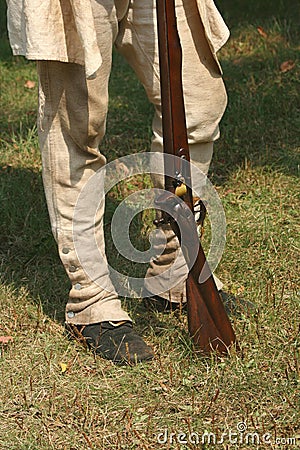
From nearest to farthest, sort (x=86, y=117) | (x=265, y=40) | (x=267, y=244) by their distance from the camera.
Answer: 1. (x=86, y=117)
2. (x=267, y=244)
3. (x=265, y=40)

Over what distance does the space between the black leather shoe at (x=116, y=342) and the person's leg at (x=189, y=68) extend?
442 millimetres

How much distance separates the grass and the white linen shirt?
1148 millimetres

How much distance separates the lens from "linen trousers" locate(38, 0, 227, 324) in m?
2.98

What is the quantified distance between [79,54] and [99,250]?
793 millimetres

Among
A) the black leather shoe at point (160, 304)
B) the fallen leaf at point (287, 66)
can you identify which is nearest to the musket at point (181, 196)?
the black leather shoe at point (160, 304)

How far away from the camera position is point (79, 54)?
287 centimetres

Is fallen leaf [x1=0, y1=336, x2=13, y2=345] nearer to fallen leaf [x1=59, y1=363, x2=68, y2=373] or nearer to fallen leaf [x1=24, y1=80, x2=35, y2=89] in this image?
fallen leaf [x1=59, y1=363, x2=68, y2=373]

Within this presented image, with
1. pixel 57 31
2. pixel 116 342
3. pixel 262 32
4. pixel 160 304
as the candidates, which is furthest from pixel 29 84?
pixel 57 31

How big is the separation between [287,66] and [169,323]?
3072mm

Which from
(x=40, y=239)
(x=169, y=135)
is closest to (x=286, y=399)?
(x=169, y=135)

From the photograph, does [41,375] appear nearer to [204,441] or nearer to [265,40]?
[204,441]

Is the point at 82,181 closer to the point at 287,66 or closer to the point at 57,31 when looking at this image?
the point at 57,31

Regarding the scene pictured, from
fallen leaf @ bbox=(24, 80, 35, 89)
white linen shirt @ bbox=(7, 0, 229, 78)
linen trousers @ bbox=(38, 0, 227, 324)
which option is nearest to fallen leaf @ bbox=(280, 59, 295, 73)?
fallen leaf @ bbox=(24, 80, 35, 89)

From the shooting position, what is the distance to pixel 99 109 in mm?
3025
